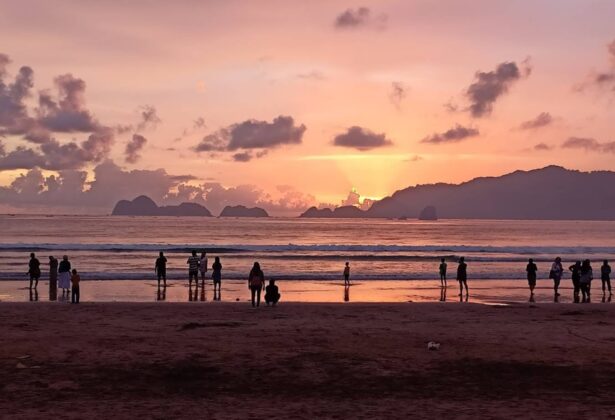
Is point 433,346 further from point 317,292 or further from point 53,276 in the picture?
point 53,276

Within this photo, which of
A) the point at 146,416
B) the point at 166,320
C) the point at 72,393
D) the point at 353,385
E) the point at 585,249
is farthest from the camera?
the point at 585,249

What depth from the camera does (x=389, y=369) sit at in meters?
13.6

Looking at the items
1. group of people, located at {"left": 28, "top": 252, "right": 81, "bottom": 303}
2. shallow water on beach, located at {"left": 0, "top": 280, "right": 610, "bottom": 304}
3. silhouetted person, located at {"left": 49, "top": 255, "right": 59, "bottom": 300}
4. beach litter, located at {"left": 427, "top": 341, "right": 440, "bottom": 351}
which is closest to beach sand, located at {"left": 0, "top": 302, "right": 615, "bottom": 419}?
beach litter, located at {"left": 427, "top": 341, "right": 440, "bottom": 351}

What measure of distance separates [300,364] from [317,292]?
17.2m

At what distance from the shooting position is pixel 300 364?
13898 mm

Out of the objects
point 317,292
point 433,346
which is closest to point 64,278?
point 317,292

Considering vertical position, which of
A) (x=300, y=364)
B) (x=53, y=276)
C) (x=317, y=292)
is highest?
(x=53, y=276)

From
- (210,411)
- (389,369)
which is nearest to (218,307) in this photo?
(389,369)

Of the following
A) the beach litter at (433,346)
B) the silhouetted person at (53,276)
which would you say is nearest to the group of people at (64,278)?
the silhouetted person at (53,276)

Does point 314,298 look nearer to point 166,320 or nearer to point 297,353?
point 166,320

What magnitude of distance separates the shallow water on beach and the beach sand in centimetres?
564

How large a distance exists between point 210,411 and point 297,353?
184 inches

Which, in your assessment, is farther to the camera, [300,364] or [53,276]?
[53,276]

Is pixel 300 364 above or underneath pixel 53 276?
underneath
